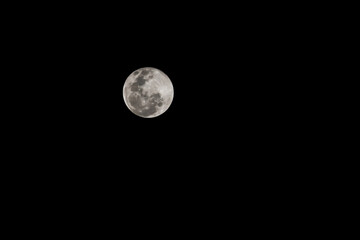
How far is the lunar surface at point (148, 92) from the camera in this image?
4.46 metres

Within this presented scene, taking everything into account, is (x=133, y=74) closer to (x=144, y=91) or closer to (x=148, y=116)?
(x=144, y=91)

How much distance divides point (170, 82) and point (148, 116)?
29.2 inches

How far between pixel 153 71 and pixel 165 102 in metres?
0.60

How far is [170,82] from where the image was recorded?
4.67 metres

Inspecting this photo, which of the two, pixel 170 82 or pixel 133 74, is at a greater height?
pixel 133 74

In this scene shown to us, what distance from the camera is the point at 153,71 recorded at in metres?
4.59

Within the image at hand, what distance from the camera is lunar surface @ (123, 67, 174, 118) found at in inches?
176

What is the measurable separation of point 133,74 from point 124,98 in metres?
0.47

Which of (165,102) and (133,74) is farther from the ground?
(133,74)

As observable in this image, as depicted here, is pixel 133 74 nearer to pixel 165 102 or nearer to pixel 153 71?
pixel 153 71

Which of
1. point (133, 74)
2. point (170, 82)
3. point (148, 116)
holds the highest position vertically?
point (133, 74)

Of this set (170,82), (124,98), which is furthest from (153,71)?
(124,98)

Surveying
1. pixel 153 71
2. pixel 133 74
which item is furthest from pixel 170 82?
pixel 133 74

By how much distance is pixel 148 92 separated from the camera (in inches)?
175
